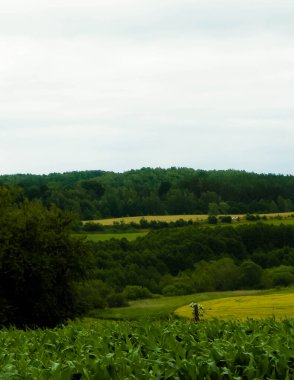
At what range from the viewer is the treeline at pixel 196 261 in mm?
91875

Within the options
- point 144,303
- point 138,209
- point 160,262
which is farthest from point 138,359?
point 138,209

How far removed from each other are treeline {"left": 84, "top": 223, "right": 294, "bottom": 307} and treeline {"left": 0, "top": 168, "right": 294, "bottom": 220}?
31766 millimetres

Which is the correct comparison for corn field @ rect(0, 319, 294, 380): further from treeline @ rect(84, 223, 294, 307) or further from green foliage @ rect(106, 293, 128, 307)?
treeline @ rect(84, 223, 294, 307)

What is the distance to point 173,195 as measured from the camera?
16200 cm

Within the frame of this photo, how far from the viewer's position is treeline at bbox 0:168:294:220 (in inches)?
5842

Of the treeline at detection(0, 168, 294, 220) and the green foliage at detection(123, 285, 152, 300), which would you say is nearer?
the green foliage at detection(123, 285, 152, 300)

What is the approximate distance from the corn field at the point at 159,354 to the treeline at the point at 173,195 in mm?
117593

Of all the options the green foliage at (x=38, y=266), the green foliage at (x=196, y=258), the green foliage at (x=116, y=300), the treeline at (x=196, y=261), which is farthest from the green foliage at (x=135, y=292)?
the green foliage at (x=38, y=266)

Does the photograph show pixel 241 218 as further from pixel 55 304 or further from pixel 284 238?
pixel 55 304

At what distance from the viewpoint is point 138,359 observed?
1093 cm

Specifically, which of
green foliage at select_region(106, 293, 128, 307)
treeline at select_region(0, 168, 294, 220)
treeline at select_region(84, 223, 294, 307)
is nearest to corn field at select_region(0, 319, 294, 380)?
green foliage at select_region(106, 293, 128, 307)

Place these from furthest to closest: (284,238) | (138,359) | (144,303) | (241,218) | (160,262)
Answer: (241,218), (284,238), (160,262), (144,303), (138,359)

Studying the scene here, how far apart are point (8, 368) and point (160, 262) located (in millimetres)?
89427

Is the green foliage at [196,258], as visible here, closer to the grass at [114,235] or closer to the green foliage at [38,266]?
the grass at [114,235]
